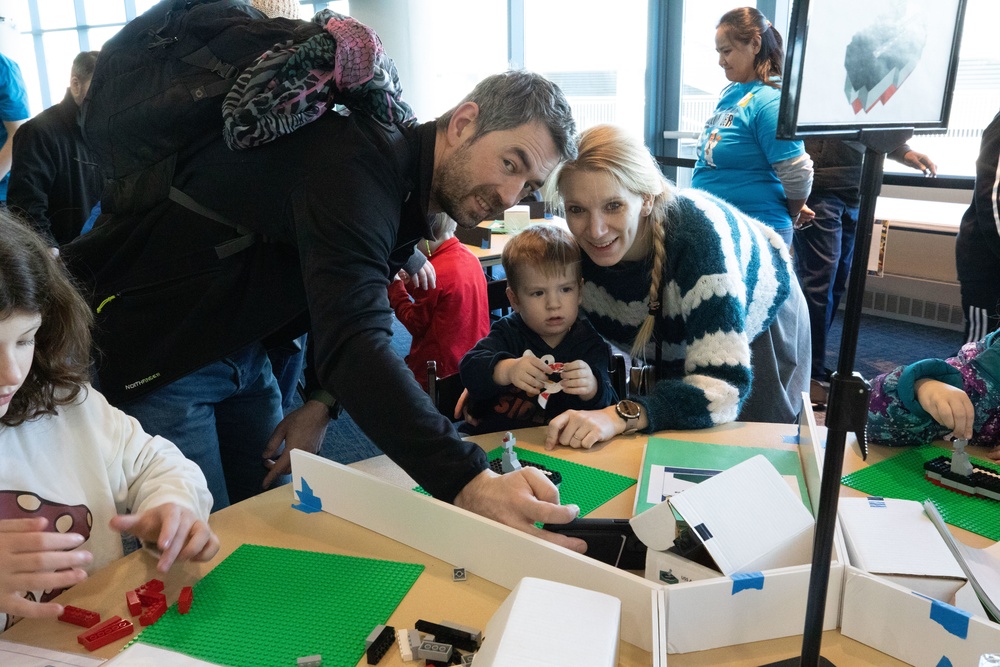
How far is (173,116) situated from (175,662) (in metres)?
0.94

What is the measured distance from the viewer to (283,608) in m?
1.01

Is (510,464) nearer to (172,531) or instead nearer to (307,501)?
(307,501)

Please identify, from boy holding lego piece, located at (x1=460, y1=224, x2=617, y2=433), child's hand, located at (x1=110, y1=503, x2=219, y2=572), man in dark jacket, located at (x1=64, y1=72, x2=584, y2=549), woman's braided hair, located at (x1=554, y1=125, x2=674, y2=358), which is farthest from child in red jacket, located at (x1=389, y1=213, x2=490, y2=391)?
child's hand, located at (x1=110, y1=503, x2=219, y2=572)

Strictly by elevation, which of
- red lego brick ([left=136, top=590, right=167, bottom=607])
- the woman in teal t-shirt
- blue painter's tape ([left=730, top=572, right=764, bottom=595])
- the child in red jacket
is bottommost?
the child in red jacket

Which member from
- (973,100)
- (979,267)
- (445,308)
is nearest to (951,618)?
(445,308)

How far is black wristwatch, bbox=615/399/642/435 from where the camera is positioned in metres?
1.59

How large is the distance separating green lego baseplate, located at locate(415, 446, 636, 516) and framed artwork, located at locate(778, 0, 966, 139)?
31.5 inches

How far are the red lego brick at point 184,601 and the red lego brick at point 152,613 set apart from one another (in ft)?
0.07

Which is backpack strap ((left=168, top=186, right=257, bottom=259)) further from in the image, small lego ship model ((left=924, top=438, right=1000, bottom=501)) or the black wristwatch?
small lego ship model ((left=924, top=438, right=1000, bottom=501))

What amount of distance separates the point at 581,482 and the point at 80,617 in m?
0.80

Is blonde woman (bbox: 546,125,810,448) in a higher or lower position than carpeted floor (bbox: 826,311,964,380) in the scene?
higher

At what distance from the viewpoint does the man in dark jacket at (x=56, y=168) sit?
123 inches

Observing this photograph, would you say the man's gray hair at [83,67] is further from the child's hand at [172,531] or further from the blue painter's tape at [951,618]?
the blue painter's tape at [951,618]

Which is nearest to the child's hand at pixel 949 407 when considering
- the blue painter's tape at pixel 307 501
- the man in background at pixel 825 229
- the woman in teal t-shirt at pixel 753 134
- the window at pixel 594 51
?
the blue painter's tape at pixel 307 501
